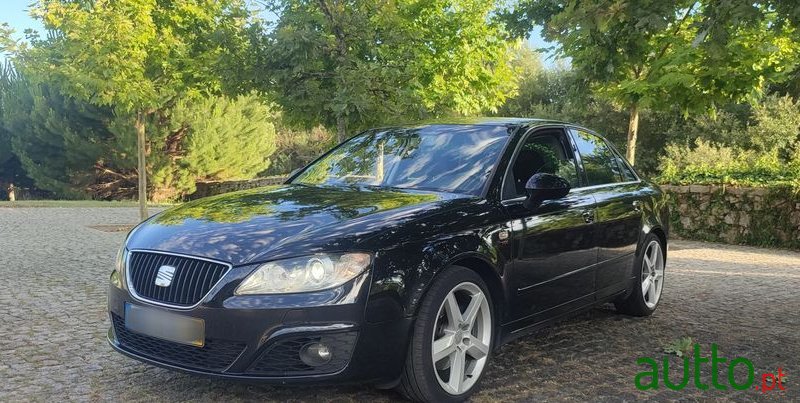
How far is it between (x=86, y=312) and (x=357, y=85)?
15.7 ft

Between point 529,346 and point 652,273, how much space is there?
183 cm

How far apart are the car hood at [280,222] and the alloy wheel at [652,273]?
8.86 ft

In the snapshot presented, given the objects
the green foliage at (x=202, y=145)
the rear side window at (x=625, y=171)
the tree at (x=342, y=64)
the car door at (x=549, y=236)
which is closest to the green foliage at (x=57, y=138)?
the green foliage at (x=202, y=145)

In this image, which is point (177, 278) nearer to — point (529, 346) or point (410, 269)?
point (410, 269)

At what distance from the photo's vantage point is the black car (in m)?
3.04

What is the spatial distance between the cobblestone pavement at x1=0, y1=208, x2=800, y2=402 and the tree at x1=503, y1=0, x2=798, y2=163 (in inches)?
89.1

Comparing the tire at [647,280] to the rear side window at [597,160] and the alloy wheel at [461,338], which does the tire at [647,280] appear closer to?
the rear side window at [597,160]

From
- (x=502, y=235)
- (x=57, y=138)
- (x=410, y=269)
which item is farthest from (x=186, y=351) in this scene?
(x=57, y=138)

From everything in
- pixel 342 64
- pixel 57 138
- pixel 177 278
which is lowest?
pixel 177 278

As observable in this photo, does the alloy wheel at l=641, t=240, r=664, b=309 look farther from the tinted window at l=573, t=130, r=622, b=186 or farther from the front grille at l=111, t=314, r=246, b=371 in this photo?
the front grille at l=111, t=314, r=246, b=371

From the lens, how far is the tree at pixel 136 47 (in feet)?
37.6

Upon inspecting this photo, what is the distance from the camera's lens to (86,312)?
18.9 ft

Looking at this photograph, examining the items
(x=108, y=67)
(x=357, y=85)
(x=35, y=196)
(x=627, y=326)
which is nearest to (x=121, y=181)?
(x=35, y=196)

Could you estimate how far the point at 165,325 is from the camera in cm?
320
